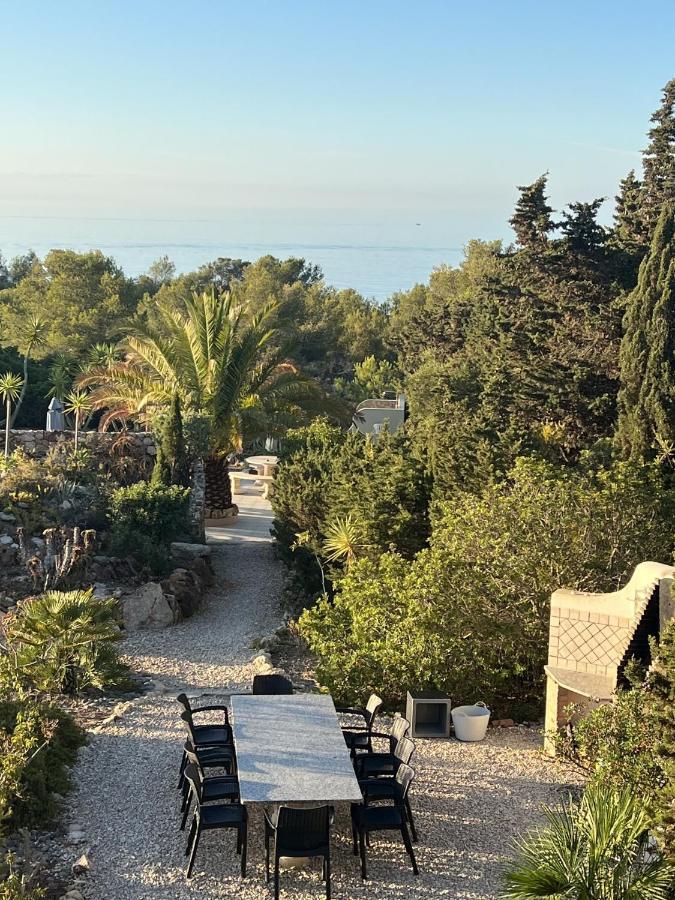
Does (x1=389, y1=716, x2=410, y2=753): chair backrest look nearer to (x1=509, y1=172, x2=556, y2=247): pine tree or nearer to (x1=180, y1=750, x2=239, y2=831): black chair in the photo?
(x1=180, y1=750, x2=239, y2=831): black chair

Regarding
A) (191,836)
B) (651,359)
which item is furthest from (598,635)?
(651,359)

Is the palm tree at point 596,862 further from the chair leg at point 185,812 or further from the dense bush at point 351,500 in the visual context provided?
the dense bush at point 351,500

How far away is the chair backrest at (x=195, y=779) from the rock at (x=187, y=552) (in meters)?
11.0

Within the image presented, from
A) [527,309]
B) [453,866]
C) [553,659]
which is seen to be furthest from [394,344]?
[453,866]

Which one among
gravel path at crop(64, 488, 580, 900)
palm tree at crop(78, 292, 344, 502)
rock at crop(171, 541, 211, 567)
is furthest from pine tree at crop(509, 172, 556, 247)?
gravel path at crop(64, 488, 580, 900)

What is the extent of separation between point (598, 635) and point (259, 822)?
12.5ft

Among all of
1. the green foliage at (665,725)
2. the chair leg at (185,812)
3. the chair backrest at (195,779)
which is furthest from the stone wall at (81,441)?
the green foliage at (665,725)

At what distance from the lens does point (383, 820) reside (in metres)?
7.68

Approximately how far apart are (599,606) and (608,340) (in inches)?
530

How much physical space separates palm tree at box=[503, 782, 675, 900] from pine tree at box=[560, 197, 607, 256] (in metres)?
18.5

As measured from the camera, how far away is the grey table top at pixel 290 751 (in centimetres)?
753

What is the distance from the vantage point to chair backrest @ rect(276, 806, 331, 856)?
714 cm

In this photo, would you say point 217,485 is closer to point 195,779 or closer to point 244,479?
point 244,479

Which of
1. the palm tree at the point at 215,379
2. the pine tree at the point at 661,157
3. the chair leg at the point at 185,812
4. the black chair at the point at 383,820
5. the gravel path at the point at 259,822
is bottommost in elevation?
the gravel path at the point at 259,822
